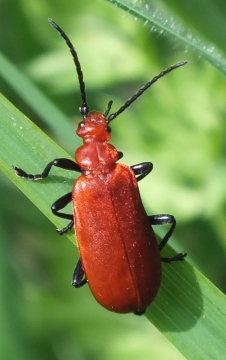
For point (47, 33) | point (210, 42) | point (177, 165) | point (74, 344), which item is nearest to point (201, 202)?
point (177, 165)

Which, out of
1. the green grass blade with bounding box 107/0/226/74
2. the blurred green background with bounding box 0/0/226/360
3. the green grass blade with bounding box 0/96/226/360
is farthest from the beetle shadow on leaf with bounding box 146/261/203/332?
the blurred green background with bounding box 0/0/226/360

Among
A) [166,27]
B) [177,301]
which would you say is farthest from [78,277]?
[166,27]

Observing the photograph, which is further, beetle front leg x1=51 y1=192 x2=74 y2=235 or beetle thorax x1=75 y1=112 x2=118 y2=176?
beetle thorax x1=75 y1=112 x2=118 y2=176

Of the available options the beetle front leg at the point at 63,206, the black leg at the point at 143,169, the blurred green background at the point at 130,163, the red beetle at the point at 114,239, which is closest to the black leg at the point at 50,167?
the red beetle at the point at 114,239

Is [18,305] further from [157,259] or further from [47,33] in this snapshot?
[47,33]

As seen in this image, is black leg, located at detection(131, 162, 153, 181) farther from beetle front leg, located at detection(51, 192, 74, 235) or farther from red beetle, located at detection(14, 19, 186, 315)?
beetle front leg, located at detection(51, 192, 74, 235)

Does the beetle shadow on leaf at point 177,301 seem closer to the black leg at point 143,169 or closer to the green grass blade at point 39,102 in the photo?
the black leg at point 143,169

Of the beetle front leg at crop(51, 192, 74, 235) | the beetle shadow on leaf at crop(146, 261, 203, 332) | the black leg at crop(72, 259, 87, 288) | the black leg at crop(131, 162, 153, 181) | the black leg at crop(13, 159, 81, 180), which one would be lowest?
the beetle shadow on leaf at crop(146, 261, 203, 332)
